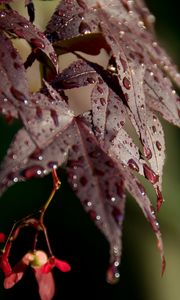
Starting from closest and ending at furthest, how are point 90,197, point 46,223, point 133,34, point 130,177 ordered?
point 90,197, point 130,177, point 133,34, point 46,223

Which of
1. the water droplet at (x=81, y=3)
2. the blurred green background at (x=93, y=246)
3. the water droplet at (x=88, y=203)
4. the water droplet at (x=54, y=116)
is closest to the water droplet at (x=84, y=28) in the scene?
the water droplet at (x=81, y=3)

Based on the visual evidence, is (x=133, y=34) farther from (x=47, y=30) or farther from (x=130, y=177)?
(x=130, y=177)

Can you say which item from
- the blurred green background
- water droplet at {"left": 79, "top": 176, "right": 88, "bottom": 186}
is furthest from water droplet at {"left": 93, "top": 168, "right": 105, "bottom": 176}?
the blurred green background

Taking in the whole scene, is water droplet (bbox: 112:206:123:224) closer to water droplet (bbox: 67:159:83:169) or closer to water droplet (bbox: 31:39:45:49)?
water droplet (bbox: 67:159:83:169)

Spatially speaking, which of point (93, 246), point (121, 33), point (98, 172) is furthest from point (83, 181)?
point (93, 246)

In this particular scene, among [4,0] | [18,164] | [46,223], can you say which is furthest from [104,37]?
[46,223]

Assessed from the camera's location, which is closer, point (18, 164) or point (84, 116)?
point (18, 164)
